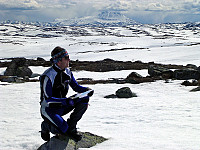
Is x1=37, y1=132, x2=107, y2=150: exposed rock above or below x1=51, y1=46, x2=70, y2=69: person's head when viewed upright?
below

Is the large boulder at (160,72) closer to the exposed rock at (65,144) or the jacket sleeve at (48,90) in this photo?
the exposed rock at (65,144)

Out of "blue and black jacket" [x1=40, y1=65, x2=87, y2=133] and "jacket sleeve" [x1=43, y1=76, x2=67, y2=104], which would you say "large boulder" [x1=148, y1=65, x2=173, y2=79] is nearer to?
"blue and black jacket" [x1=40, y1=65, x2=87, y2=133]

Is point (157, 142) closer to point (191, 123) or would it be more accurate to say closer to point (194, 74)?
point (191, 123)

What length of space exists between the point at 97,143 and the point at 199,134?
3.23 metres

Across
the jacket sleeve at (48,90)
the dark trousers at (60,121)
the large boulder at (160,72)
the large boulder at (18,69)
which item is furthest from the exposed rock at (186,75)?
the jacket sleeve at (48,90)

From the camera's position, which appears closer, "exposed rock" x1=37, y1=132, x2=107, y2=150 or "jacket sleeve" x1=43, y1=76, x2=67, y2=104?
"jacket sleeve" x1=43, y1=76, x2=67, y2=104

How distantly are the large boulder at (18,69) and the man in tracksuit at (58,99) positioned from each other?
2643 cm

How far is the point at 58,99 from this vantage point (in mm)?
4949

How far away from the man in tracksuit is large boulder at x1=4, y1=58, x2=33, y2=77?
86.7 ft

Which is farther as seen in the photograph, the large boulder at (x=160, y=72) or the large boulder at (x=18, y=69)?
the large boulder at (x=18, y=69)

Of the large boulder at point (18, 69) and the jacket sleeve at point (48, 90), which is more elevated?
the jacket sleeve at point (48, 90)

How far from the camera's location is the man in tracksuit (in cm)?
497

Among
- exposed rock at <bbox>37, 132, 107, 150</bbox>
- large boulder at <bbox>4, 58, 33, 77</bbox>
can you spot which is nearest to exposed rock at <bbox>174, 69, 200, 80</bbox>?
large boulder at <bbox>4, 58, 33, 77</bbox>

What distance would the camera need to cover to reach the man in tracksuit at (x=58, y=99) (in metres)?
4.97
